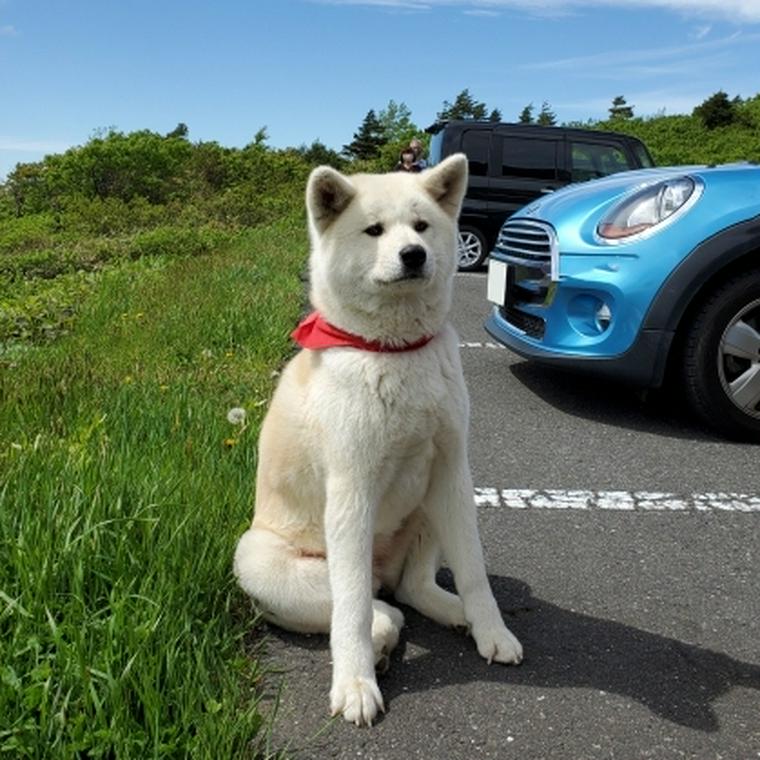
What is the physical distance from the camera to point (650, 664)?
2.36 m

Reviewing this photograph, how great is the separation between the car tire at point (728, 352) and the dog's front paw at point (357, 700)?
2.80 m

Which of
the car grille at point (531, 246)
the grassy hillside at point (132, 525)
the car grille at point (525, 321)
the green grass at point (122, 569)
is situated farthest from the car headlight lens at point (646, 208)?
the green grass at point (122, 569)

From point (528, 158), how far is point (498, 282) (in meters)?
7.17

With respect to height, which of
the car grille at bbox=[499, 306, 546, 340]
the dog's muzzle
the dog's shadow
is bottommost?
the dog's shadow

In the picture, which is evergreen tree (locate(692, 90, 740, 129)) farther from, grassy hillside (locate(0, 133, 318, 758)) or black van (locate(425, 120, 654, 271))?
grassy hillside (locate(0, 133, 318, 758))

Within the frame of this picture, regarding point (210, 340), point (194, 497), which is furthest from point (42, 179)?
point (194, 497)

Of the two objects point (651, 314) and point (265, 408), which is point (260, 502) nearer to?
point (265, 408)

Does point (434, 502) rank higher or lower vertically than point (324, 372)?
lower

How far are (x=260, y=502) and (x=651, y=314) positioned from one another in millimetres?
2523

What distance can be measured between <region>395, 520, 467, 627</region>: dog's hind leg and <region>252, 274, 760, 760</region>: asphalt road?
0.05 meters

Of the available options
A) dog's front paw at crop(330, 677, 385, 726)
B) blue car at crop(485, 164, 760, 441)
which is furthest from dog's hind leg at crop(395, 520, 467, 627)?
blue car at crop(485, 164, 760, 441)

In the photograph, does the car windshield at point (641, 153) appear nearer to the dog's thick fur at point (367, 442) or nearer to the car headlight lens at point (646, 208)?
the car headlight lens at point (646, 208)

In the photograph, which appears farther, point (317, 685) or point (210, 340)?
point (210, 340)

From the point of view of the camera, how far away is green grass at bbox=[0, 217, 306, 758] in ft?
5.89
